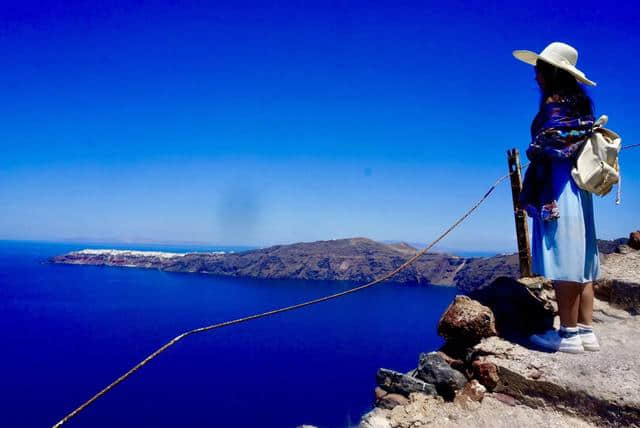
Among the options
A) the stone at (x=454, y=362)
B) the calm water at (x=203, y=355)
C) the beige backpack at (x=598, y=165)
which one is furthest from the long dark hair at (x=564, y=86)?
the calm water at (x=203, y=355)

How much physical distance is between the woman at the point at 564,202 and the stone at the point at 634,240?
12.5 ft

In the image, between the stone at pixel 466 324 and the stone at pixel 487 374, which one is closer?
the stone at pixel 487 374

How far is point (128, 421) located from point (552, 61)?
61.6 m

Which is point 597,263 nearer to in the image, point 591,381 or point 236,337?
point 591,381

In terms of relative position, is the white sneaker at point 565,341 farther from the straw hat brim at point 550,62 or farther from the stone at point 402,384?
the straw hat brim at point 550,62

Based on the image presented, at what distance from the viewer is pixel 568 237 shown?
370cm

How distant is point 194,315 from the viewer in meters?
90.7

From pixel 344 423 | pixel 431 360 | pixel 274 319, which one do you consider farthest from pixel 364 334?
→ pixel 431 360

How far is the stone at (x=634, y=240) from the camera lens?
661 centimetres

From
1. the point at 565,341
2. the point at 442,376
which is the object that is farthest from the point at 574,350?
the point at 442,376

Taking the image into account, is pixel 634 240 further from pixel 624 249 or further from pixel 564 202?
pixel 564 202

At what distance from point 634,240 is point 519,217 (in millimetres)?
1927

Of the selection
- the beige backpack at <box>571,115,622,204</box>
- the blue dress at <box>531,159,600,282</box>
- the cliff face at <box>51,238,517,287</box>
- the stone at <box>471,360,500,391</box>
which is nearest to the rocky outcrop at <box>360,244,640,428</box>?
the stone at <box>471,360,500,391</box>

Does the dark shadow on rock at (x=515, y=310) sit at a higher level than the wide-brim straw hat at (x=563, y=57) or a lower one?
lower
